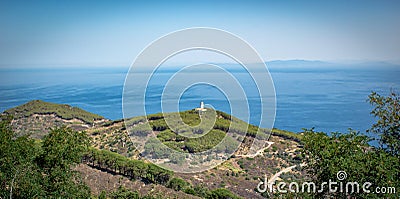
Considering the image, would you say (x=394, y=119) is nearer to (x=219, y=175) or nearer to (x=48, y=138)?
(x=48, y=138)

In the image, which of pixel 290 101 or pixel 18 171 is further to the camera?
pixel 290 101

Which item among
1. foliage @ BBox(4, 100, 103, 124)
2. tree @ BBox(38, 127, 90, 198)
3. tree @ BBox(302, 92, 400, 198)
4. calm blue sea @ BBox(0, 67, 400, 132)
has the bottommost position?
calm blue sea @ BBox(0, 67, 400, 132)

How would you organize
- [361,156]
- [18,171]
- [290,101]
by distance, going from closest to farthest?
[361,156]
[18,171]
[290,101]

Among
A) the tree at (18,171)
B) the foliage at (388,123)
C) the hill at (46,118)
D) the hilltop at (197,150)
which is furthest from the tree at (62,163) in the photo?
the hill at (46,118)

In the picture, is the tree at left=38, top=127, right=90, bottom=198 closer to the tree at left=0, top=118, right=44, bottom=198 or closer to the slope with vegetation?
the slope with vegetation

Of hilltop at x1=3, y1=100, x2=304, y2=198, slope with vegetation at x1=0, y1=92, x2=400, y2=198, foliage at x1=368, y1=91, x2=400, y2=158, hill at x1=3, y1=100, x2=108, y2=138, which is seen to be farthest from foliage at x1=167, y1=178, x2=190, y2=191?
hill at x1=3, y1=100, x2=108, y2=138

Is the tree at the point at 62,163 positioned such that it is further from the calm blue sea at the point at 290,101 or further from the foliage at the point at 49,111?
the calm blue sea at the point at 290,101

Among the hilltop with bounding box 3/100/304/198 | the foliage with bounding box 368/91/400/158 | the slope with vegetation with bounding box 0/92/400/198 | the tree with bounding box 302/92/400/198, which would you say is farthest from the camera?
the hilltop with bounding box 3/100/304/198

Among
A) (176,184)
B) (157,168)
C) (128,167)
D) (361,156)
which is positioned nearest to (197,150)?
(157,168)

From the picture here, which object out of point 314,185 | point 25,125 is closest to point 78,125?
point 25,125

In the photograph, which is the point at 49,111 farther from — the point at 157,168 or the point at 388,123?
the point at 388,123

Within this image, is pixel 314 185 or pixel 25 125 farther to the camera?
pixel 25 125
